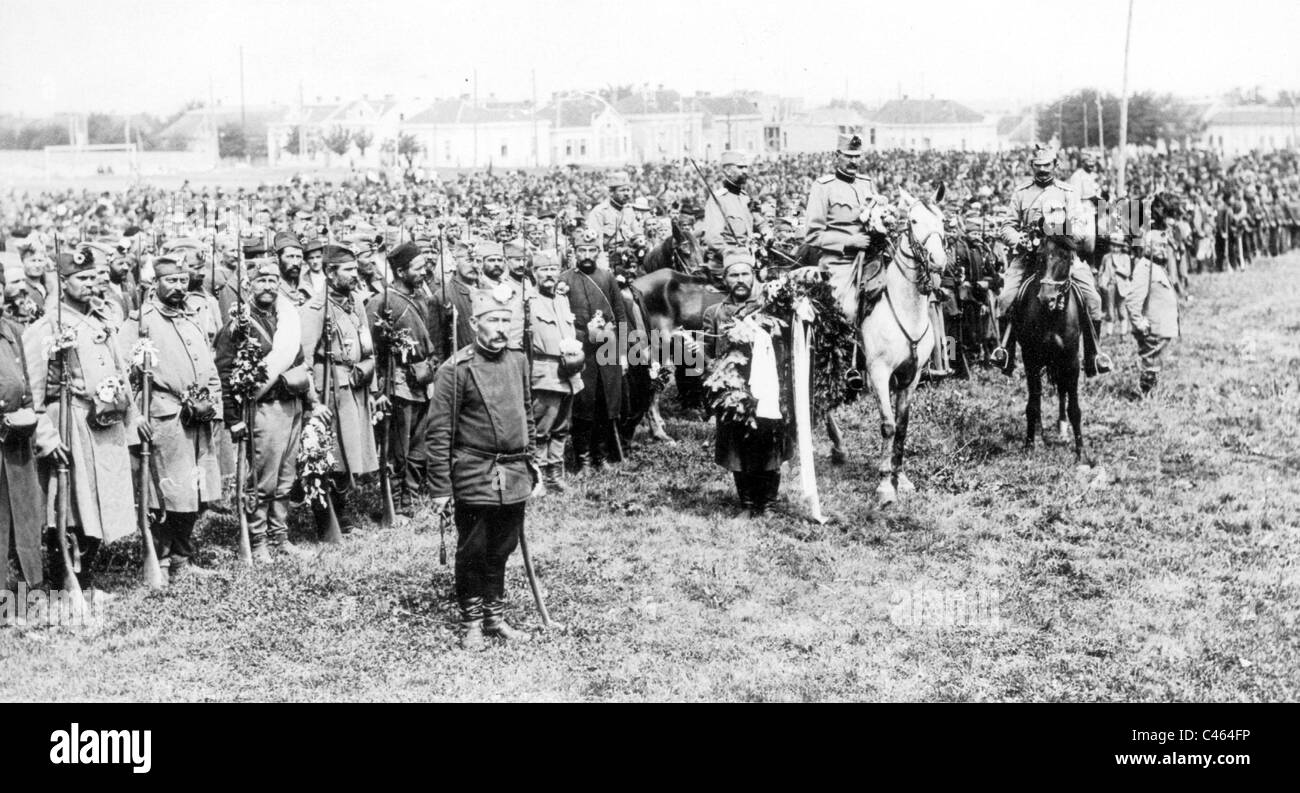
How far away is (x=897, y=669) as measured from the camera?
7512 mm

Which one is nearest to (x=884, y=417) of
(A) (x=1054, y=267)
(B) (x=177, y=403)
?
(A) (x=1054, y=267)

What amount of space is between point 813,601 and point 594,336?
405cm

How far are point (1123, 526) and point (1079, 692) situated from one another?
3.50 m

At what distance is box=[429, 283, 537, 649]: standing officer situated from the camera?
24.7 feet

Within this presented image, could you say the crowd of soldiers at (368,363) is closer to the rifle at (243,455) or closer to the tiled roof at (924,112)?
the rifle at (243,455)

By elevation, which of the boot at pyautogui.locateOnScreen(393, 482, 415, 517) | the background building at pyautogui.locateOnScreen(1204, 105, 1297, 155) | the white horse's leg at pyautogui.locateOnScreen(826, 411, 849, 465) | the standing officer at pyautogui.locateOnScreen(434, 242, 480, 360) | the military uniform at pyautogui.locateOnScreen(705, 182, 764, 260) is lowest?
the boot at pyautogui.locateOnScreen(393, 482, 415, 517)

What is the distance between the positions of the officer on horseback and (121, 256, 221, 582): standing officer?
7445mm

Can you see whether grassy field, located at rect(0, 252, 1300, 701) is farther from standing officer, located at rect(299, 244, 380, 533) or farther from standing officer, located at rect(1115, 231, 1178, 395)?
standing officer, located at rect(1115, 231, 1178, 395)

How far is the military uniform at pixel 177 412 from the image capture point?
874 centimetres

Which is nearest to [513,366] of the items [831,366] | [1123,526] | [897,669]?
[897,669]

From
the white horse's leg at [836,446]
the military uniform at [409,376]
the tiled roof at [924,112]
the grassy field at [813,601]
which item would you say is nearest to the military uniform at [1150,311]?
the grassy field at [813,601]

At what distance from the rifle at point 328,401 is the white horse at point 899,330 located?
4.65 m

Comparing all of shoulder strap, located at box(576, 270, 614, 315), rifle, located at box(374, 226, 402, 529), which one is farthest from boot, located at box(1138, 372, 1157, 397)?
rifle, located at box(374, 226, 402, 529)

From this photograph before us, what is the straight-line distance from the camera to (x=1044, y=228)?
457 inches
